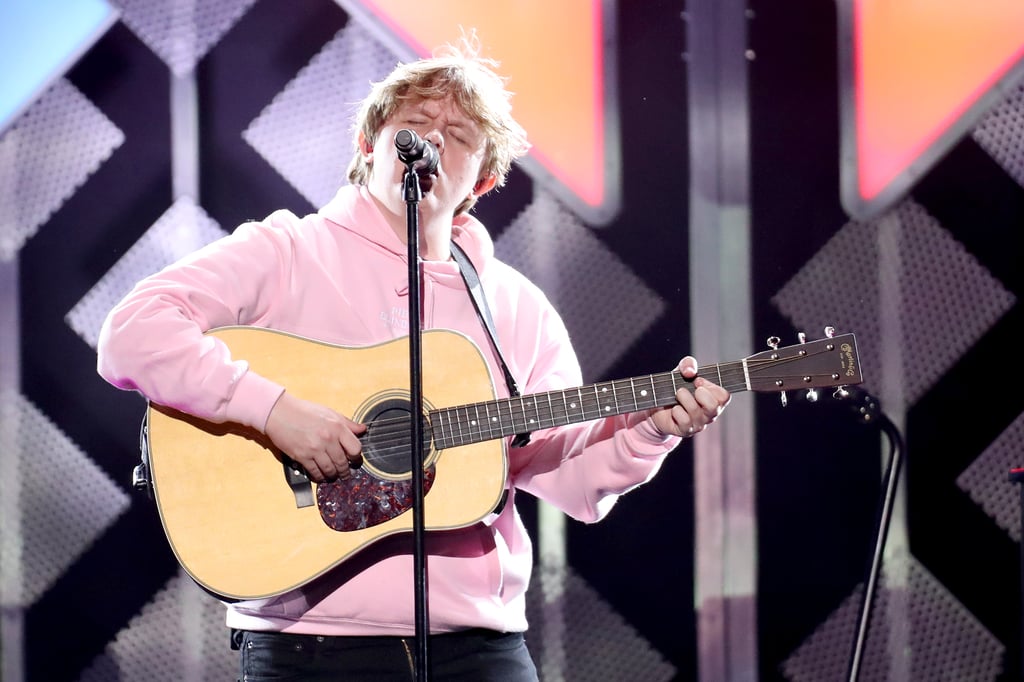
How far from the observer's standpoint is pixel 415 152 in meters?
1.96

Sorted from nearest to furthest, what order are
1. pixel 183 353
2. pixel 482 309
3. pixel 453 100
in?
pixel 183 353, pixel 482 309, pixel 453 100

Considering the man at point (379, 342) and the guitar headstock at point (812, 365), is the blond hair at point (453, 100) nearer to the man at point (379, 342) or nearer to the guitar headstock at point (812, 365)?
the man at point (379, 342)

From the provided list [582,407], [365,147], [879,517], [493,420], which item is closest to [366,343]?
[493,420]

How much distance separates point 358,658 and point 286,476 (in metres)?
0.41

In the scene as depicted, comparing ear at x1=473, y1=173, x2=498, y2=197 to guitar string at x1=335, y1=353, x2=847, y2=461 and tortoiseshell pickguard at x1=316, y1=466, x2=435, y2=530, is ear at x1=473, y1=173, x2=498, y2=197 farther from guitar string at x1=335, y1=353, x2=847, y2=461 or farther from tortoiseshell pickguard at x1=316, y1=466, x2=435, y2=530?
tortoiseshell pickguard at x1=316, y1=466, x2=435, y2=530

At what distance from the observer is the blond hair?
266cm

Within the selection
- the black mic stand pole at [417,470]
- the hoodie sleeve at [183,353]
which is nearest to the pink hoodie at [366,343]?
the hoodie sleeve at [183,353]

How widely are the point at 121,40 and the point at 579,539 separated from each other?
2.23m

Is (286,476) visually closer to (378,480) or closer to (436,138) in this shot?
(378,480)

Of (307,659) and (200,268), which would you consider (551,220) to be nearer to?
(200,268)

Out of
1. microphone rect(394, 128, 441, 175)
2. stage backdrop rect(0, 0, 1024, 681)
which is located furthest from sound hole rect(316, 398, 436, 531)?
stage backdrop rect(0, 0, 1024, 681)

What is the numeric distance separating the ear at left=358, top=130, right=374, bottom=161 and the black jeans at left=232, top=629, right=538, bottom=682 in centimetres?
126

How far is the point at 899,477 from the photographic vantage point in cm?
333

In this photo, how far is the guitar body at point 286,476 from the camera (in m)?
2.16
